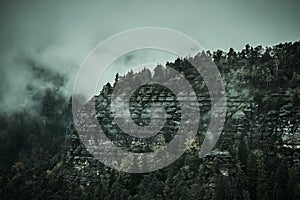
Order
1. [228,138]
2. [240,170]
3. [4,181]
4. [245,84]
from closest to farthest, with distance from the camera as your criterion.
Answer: [240,170] < [228,138] < [245,84] < [4,181]

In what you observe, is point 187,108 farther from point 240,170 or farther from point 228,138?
point 240,170

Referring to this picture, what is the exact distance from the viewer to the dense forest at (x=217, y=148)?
71.4 metres

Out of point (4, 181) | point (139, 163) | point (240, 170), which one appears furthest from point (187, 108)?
point (4, 181)

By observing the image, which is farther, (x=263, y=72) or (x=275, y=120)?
(x=263, y=72)

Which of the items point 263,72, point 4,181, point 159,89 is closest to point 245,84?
point 263,72

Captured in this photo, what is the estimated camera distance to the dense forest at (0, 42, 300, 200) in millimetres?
71356

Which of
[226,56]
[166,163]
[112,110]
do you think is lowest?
[166,163]

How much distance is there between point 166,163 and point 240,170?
1629 cm

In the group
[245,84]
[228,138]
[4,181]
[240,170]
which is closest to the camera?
[240,170]

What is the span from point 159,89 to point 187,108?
27.4 ft

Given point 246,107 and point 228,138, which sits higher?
point 246,107

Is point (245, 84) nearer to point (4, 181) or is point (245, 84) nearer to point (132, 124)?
point (132, 124)

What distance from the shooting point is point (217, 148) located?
82.5 metres

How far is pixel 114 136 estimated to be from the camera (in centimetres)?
9575
